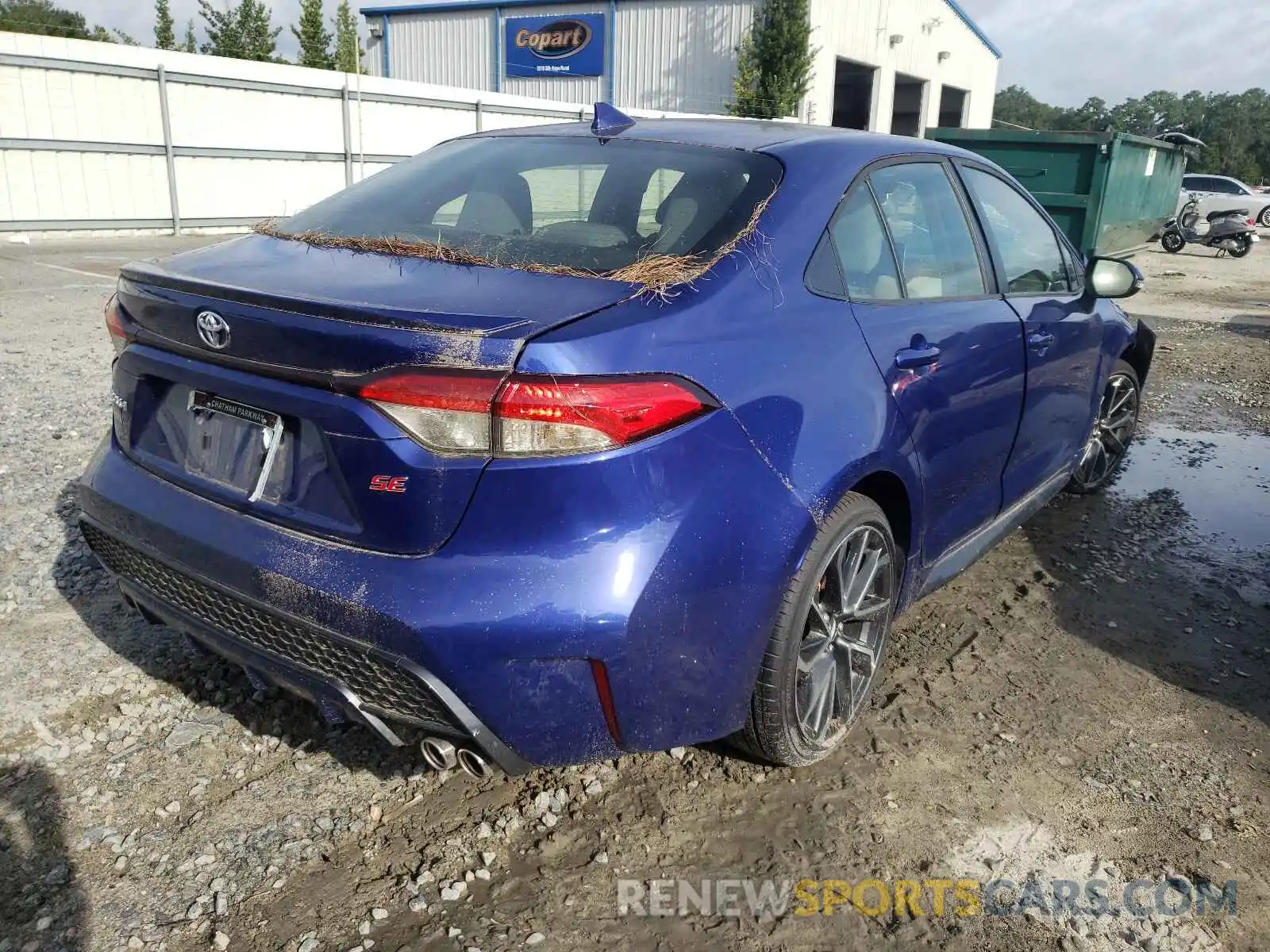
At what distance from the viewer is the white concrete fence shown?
47.8ft

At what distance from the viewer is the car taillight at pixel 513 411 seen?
1949 millimetres

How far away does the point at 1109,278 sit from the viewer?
4.09m

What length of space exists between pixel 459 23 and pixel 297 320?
4129 centimetres

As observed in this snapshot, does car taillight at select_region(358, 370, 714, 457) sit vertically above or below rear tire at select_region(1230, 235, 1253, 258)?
above

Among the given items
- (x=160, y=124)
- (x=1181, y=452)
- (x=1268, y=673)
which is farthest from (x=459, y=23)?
(x=1268, y=673)

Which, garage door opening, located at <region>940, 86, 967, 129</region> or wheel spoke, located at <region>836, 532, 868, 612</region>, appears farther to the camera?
garage door opening, located at <region>940, 86, 967, 129</region>

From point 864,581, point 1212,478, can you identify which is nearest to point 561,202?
point 864,581

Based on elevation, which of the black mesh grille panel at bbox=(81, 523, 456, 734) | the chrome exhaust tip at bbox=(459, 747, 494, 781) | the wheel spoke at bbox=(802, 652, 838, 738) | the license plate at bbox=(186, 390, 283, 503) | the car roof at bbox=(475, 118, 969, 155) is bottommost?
the wheel spoke at bbox=(802, 652, 838, 738)

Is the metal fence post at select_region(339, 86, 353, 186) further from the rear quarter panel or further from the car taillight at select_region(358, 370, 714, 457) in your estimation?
the car taillight at select_region(358, 370, 714, 457)

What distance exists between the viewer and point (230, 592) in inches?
88.3

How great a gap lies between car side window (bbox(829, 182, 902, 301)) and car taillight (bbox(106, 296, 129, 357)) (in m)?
1.82

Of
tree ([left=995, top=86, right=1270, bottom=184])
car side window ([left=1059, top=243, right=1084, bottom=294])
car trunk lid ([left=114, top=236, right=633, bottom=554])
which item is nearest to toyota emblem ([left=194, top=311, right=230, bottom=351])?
car trunk lid ([left=114, top=236, right=633, bottom=554])

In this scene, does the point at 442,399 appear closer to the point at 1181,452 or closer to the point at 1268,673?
the point at 1268,673

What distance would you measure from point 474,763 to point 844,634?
1093 millimetres
